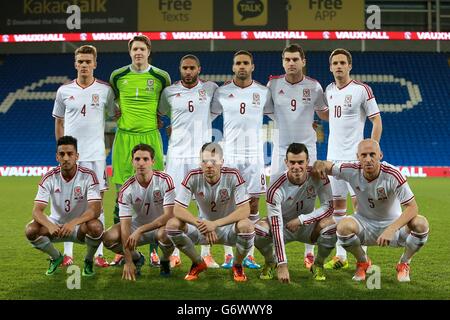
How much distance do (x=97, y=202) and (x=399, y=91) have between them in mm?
17988

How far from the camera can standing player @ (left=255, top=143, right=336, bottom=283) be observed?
4.34m

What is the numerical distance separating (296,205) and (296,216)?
11cm

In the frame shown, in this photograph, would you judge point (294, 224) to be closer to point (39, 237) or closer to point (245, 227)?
point (245, 227)

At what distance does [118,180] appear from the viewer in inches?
204

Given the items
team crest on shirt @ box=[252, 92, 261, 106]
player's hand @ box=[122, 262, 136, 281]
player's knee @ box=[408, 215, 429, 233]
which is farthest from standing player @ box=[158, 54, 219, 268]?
player's knee @ box=[408, 215, 429, 233]

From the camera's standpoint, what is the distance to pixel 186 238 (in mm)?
4430

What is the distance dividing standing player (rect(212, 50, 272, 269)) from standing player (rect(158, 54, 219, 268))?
0.18 meters

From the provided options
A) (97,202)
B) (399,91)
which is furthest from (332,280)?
(399,91)

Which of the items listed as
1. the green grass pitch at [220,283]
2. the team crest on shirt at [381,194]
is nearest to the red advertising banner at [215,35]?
the green grass pitch at [220,283]

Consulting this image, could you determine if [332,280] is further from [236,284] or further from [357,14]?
[357,14]

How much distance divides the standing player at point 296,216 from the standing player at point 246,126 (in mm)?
634

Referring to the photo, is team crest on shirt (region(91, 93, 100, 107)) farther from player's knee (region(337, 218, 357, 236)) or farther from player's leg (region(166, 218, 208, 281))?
player's knee (region(337, 218, 357, 236))

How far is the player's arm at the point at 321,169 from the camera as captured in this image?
14.3ft

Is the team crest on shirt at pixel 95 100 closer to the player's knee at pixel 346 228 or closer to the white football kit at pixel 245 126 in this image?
the white football kit at pixel 245 126
